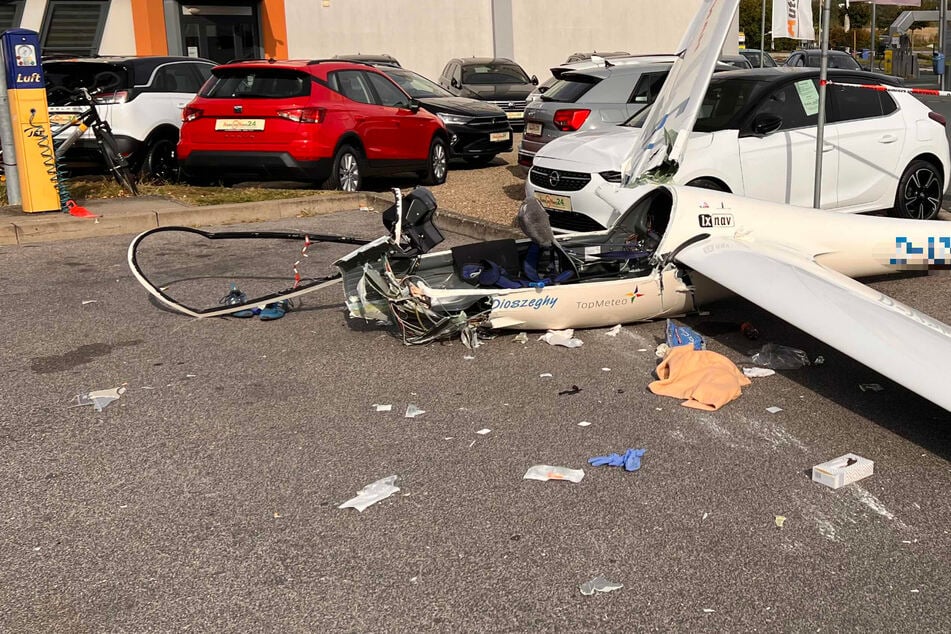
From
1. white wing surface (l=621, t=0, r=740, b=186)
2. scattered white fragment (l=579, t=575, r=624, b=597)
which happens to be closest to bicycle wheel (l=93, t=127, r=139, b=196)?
white wing surface (l=621, t=0, r=740, b=186)

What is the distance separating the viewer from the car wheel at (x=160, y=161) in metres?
13.7

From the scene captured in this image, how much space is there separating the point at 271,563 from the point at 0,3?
971 inches

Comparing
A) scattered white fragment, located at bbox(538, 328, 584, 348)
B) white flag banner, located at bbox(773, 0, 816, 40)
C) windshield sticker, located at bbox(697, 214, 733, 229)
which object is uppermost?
white flag banner, located at bbox(773, 0, 816, 40)

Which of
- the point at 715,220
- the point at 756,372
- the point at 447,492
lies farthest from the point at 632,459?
the point at 715,220

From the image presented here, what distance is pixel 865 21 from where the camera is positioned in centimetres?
7631

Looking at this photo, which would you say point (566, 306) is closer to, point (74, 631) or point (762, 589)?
point (762, 589)

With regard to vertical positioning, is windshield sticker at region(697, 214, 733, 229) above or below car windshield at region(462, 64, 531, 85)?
below

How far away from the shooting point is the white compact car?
9.10m

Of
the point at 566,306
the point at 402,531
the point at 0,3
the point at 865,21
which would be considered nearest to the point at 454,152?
the point at 566,306

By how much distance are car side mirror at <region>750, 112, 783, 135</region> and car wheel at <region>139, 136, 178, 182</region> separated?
8.08 meters

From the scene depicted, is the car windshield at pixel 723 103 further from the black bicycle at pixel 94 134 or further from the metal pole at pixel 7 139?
the metal pole at pixel 7 139

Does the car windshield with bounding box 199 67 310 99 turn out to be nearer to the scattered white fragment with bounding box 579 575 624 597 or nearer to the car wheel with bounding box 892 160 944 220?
the car wheel with bounding box 892 160 944 220

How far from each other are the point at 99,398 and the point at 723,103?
6522 mm

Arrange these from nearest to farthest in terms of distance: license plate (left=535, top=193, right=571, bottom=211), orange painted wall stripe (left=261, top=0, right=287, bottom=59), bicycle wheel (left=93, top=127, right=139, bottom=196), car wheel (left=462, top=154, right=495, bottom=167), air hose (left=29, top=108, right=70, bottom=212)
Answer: license plate (left=535, top=193, right=571, bottom=211)
air hose (left=29, top=108, right=70, bottom=212)
bicycle wheel (left=93, top=127, right=139, bottom=196)
car wheel (left=462, top=154, right=495, bottom=167)
orange painted wall stripe (left=261, top=0, right=287, bottom=59)
